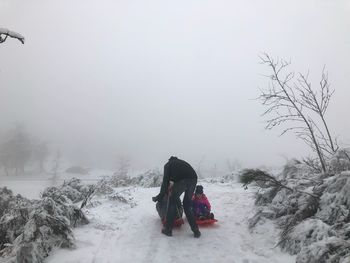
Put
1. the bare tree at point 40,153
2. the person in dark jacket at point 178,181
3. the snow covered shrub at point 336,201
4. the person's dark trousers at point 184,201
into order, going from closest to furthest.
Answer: the snow covered shrub at point 336,201 → the person's dark trousers at point 184,201 → the person in dark jacket at point 178,181 → the bare tree at point 40,153

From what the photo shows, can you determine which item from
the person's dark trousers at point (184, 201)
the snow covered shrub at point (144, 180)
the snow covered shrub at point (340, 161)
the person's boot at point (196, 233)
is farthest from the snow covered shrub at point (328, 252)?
the snow covered shrub at point (144, 180)

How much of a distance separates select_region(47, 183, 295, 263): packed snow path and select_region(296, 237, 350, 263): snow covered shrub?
98cm

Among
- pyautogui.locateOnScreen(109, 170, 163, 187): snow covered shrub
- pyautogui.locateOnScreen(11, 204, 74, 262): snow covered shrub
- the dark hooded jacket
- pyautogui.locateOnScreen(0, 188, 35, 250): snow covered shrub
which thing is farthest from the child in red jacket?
pyautogui.locateOnScreen(109, 170, 163, 187): snow covered shrub

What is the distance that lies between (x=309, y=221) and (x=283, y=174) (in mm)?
4196

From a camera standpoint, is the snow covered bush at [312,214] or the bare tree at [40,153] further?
the bare tree at [40,153]

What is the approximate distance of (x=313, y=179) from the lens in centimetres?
720

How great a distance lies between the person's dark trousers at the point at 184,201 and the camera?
738 cm

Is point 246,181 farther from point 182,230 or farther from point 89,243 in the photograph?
point 89,243

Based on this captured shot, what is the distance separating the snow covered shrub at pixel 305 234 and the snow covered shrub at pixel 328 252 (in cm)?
65

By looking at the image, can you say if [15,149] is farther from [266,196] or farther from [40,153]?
[266,196]

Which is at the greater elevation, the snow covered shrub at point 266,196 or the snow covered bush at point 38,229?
the snow covered shrub at point 266,196

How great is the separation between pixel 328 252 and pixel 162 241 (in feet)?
11.5

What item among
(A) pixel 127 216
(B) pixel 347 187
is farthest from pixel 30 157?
(B) pixel 347 187

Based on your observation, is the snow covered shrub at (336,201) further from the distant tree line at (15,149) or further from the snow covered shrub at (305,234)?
the distant tree line at (15,149)
